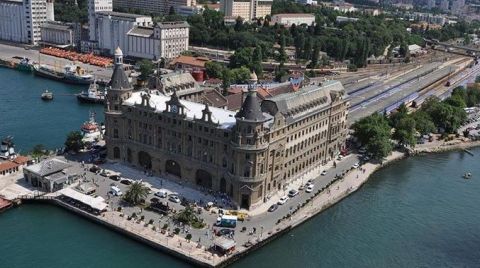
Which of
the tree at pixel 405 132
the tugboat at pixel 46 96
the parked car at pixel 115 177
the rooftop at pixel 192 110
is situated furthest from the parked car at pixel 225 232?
the tugboat at pixel 46 96

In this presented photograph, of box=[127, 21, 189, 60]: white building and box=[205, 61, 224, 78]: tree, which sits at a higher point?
box=[127, 21, 189, 60]: white building

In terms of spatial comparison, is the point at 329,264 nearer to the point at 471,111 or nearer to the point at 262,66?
the point at 471,111

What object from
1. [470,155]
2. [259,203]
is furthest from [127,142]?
[470,155]

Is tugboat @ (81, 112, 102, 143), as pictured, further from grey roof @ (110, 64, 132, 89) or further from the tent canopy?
the tent canopy

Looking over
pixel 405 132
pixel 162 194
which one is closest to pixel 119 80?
pixel 162 194

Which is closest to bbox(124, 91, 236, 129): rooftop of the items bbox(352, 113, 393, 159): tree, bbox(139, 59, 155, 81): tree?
bbox(352, 113, 393, 159): tree

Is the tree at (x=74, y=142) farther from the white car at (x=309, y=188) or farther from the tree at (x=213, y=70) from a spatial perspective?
the tree at (x=213, y=70)
